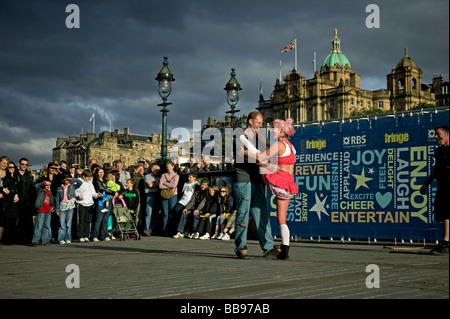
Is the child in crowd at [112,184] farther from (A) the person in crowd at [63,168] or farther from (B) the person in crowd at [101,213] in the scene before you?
(A) the person in crowd at [63,168]

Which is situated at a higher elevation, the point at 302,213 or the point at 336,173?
the point at 336,173

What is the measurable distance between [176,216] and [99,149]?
136 meters

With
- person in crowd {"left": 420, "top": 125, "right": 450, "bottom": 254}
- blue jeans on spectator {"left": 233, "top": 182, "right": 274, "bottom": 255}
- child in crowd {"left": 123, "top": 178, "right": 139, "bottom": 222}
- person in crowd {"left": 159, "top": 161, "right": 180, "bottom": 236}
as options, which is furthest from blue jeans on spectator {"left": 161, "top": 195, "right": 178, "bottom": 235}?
person in crowd {"left": 420, "top": 125, "right": 450, "bottom": 254}

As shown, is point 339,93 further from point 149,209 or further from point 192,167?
point 149,209

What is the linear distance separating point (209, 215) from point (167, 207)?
1743mm

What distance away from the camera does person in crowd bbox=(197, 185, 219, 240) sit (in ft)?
50.9

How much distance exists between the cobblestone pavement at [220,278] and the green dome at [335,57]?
122 meters

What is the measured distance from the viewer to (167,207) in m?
16.7

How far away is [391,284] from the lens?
5.19 meters

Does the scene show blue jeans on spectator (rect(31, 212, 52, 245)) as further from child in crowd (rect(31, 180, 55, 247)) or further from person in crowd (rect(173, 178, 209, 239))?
person in crowd (rect(173, 178, 209, 239))

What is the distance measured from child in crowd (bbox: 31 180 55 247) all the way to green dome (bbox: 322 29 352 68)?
4628 inches

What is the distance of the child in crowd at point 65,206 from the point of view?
45.2ft
